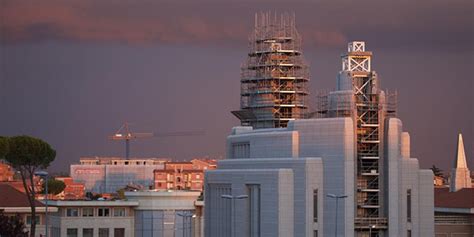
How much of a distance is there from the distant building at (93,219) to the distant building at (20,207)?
973cm

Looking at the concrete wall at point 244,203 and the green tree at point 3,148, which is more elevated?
the green tree at point 3,148

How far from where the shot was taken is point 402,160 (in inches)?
4267

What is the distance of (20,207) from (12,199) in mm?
3185

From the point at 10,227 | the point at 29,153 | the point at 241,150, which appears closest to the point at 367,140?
the point at 241,150

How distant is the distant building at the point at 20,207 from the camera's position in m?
138

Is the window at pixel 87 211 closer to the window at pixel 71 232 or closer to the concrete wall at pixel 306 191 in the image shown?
the window at pixel 71 232

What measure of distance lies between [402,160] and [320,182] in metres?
8.86

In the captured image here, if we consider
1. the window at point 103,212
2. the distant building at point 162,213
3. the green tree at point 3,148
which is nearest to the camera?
the window at point 103,212

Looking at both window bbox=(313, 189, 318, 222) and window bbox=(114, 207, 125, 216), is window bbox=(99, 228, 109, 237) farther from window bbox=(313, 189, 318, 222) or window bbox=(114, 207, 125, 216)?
window bbox=(313, 189, 318, 222)

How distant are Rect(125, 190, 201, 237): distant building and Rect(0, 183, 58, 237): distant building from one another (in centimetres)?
1319

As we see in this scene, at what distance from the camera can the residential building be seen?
10344 centimetres

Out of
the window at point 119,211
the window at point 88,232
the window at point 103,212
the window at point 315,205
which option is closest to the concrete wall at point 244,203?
the window at point 315,205

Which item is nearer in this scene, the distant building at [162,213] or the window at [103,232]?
the window at [103,232]

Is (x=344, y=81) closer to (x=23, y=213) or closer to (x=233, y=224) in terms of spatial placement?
(x=233, y=224)
